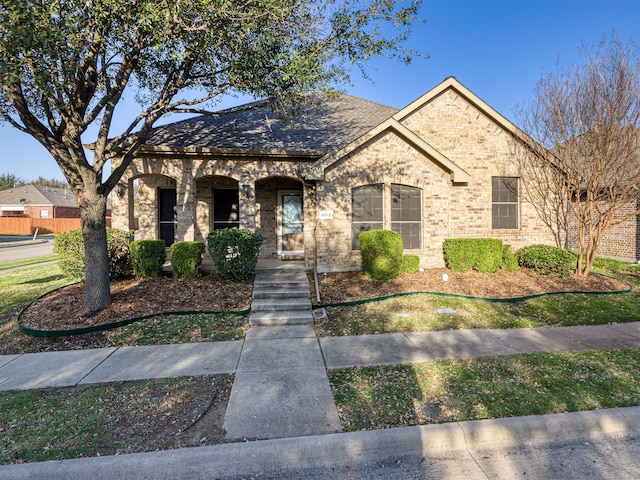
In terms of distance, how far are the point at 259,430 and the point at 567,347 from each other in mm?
4813

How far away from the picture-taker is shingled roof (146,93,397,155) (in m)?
10.0

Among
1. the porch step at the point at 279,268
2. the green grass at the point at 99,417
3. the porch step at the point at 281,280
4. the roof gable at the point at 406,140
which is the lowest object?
the green grass at the point at 99,417

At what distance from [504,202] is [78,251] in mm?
12660

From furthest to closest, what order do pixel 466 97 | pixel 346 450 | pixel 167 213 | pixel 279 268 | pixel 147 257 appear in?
pixel 167 213
pixel 466 97
pixel 279 268
pixel 147 257
pixel 346 450

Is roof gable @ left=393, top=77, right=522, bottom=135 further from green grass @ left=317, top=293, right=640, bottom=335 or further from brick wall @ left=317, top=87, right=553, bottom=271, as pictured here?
green grass @ left=317, top=293, right=640, bottom=335

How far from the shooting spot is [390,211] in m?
9.77

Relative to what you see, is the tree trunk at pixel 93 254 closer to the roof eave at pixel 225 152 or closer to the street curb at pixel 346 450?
the roof eave at pixel 225 152

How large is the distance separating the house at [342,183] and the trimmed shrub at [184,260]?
2.01m

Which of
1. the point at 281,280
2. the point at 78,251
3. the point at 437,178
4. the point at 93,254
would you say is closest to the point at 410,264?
the point at 437,178

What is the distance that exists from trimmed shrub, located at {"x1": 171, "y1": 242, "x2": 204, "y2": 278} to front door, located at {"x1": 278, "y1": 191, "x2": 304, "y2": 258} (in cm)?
365

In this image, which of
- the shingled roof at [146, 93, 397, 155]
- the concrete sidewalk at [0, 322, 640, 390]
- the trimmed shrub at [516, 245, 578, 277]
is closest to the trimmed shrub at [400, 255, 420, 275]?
the concrete sidewalk at [0, 322, 640, 390]

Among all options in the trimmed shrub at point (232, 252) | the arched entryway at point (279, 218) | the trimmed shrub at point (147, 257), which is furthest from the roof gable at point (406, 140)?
the trimmed shrub at point (147, 257)

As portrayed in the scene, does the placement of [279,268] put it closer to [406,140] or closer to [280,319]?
[280,319]

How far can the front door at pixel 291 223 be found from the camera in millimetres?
11289
